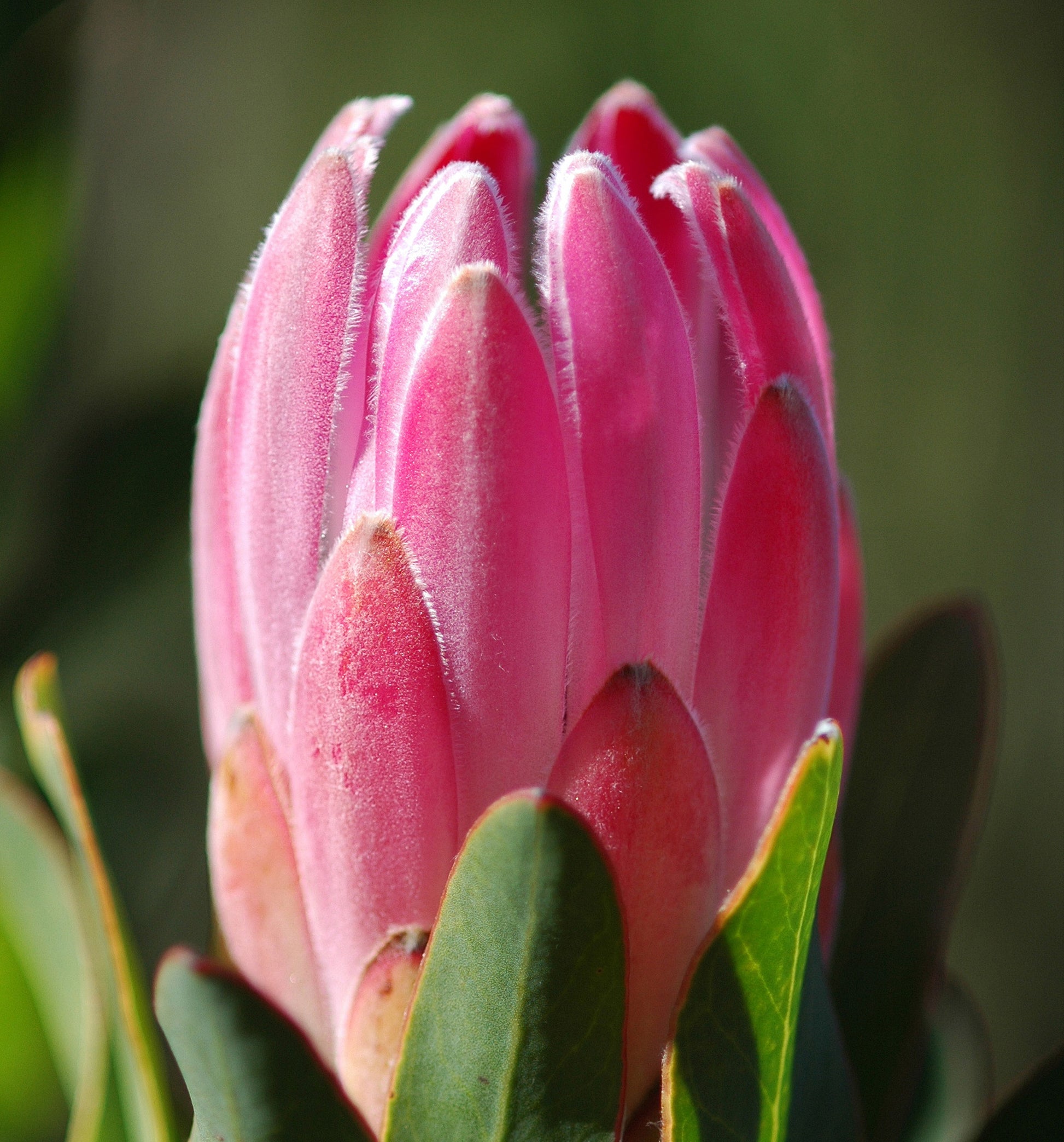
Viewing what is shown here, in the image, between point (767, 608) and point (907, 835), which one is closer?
point (767, 608)

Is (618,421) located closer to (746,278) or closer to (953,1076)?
(746,278)

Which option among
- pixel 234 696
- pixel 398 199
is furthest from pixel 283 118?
pixel 234 696

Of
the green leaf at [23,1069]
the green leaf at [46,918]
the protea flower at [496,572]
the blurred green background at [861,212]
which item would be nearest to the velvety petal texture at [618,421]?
the protea flower at [496,572]

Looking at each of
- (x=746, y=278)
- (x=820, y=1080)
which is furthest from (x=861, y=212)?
(x=820, y=1080)

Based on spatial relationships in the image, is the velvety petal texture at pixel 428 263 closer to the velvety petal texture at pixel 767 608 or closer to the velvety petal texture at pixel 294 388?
the velvety petal texture at pixel 294 388

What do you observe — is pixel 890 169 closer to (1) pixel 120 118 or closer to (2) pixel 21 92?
(1) pixel 120 118

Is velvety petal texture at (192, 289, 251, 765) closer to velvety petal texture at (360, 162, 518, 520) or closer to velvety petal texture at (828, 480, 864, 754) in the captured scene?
velvety petal texture at (360, 162, 518, 520)
